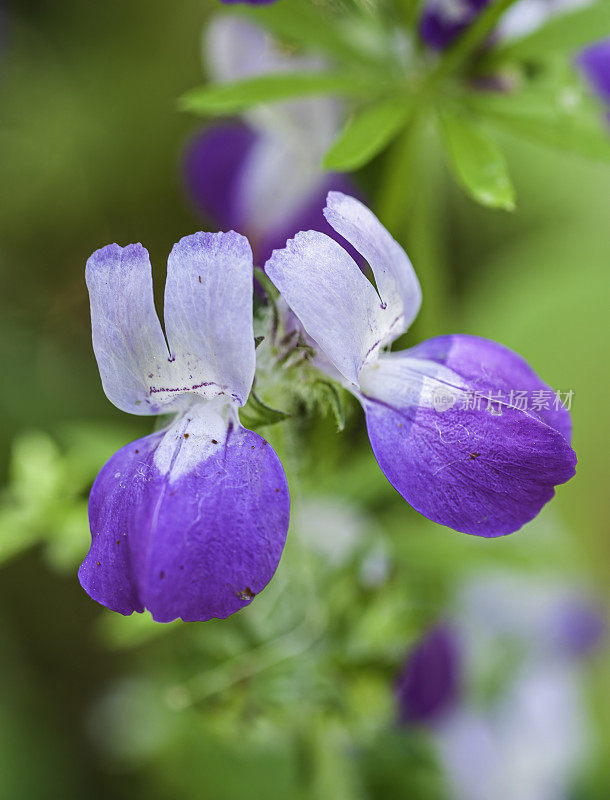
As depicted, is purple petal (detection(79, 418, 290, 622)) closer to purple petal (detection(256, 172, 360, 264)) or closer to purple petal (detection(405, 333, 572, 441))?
purple petal (detection(405, 333, 572, 441))

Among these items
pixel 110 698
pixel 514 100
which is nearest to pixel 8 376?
pixel 110 698

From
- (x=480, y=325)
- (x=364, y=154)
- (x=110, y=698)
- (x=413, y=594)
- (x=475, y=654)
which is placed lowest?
(x=110, y=698)

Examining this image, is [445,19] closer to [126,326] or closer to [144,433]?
[126,326]

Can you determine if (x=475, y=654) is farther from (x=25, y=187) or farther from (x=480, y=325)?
(x=25, y=187)

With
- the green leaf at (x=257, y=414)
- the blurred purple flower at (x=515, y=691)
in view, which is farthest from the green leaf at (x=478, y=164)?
the blurred purple flower at (x=515, y=691)

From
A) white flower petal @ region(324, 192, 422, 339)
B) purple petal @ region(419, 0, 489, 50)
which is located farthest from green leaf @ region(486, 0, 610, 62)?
white flower petal @ region(324, 192, 422, 339)

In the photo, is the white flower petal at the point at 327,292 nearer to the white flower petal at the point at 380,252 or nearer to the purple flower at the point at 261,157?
the white flower petal at the point at 380,252
